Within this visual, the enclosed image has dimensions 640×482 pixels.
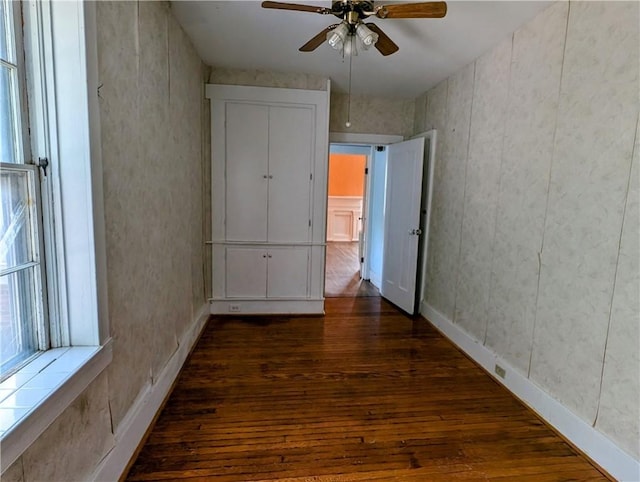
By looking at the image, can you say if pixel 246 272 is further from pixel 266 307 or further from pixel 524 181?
pixel 524 181

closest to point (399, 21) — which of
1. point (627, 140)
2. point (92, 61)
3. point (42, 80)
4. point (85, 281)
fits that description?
point (627, 140)

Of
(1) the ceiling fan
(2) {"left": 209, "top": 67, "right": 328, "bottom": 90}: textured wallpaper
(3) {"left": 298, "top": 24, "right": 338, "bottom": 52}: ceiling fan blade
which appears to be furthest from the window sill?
(2) {"left": 209, "top": 67, "right": 328, "bottom": 90}: textured wallpaper

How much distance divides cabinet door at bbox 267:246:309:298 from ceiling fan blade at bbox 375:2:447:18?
234 cm

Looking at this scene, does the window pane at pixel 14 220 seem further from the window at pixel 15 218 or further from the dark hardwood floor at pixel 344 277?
the dark hardwood floor at pixel 344 277

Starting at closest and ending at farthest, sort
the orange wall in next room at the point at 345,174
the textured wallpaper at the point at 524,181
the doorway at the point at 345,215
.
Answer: the textured wallpaper at the point at 524,181 → the doorway at the point at 345,215 → the orange wall in next room at the point at 345,174

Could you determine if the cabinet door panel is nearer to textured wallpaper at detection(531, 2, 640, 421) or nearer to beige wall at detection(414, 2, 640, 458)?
beige wall at detection(414, 2, 640, 458)

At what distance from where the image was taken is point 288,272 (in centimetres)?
382

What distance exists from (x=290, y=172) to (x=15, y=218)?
8.73ft

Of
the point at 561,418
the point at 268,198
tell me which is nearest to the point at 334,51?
the point at 268,198

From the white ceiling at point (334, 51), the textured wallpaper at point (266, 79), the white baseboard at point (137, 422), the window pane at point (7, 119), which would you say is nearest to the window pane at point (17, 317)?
the window pane at point (7, 119)

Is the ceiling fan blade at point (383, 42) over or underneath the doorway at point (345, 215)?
over

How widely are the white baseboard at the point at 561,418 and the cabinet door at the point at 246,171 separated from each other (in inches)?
89.4

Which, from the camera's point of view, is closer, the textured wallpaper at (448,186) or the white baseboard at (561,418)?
the white baseboard at (561,418)

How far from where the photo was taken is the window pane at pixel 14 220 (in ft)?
3.81
